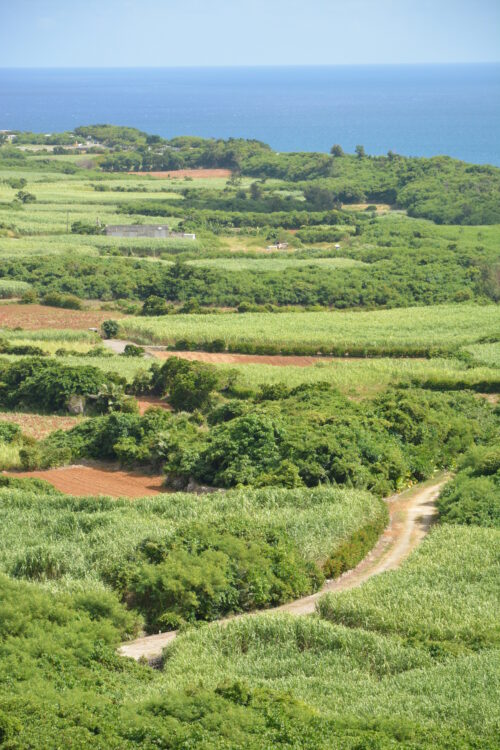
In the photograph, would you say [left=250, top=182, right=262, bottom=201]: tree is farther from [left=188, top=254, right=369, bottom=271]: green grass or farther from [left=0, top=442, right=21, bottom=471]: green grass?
[left=0, top=442, right=21, bottom=471]: green grass

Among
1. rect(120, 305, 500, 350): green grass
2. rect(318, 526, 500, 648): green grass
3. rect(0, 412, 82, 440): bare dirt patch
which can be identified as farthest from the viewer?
rect(120, 305, 500, 350): green grass

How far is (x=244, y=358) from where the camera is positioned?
192 ft

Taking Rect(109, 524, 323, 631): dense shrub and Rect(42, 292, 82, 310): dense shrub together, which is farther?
Rect(42, 292, 82, 310): dense shrub

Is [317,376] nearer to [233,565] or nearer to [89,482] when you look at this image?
[89,482]

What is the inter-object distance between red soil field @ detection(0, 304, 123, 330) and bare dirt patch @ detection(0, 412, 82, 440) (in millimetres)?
19949

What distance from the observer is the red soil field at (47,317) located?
68100mm

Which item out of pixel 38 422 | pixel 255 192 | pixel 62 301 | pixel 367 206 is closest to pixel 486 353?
pixel 38 422

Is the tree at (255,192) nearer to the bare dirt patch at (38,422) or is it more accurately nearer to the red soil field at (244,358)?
the red soil field at (244,358)

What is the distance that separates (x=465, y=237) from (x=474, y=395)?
187 ft

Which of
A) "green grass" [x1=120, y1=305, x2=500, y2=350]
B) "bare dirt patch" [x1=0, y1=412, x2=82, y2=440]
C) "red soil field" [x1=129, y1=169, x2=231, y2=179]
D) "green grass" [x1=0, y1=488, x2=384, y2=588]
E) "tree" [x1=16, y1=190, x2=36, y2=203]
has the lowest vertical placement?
"bare dirt patch" [x1=0, y1=412, x2=82, y2=440]

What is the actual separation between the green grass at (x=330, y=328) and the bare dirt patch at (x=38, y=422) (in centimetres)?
1528

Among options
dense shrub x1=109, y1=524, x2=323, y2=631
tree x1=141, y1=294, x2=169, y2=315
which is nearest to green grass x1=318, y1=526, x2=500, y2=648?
dense shrub x1=109, y1=524, x2=323, y2=631

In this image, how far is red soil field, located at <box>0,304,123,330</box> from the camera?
68.1 meters

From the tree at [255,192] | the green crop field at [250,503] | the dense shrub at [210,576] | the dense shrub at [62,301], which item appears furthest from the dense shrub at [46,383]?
the tree at [255,192]
